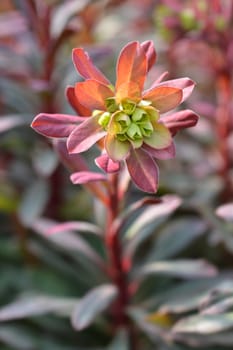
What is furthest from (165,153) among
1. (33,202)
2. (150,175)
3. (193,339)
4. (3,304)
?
(3,304)

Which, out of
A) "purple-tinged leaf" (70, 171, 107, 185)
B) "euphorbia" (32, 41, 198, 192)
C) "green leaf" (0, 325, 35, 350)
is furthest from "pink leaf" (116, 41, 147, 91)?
"green leaf" (0, 325, 35, 350)

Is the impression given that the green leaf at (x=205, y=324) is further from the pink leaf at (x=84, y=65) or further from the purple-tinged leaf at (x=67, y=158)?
the pink leaf at (x=84, y=65)

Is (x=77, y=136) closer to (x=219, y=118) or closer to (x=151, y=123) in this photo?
(x=151, y=123)

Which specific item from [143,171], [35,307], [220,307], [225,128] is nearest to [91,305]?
[35,307]

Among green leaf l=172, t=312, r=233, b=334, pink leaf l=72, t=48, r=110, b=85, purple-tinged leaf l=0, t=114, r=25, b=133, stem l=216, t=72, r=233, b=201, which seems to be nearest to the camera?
pink leaf l=72, t=48, r=110, b=85

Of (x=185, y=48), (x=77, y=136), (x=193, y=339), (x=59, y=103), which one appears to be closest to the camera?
(x=77, y=136)

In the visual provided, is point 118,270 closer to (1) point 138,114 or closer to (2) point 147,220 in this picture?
(2) point 147,220

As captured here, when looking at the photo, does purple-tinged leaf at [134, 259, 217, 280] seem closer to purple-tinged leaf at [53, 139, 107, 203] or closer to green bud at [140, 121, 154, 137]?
purple-tinged leaf at [53, 139, 107, 203]
